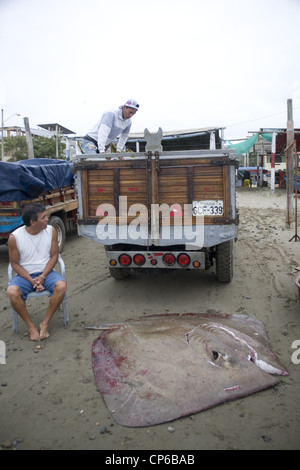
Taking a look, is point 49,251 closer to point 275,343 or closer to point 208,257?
point 208,257

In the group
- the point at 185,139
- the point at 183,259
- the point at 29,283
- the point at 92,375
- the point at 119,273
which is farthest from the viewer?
the point at 185,139

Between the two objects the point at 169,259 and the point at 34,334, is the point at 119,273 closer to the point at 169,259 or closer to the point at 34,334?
the point at 169,259

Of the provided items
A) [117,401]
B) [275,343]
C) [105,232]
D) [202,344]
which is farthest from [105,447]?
[105,232]

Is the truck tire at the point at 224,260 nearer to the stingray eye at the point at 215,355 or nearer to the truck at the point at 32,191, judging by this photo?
the stingray eye at the point at 215,355

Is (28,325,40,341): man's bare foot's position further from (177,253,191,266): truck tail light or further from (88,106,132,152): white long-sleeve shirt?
(88,106,132,152): white long-sleeve shirt

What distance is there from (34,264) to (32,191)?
3105 millimetres

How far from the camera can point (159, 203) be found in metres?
4.58

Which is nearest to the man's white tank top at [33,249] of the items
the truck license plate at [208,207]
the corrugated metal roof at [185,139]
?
the truck license plate at [208,207]

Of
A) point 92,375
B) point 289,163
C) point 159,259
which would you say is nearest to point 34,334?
point 92,375

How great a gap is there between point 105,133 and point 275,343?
3.92 meters

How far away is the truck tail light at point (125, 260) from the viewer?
4754 mm

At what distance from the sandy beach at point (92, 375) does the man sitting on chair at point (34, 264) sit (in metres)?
0.31

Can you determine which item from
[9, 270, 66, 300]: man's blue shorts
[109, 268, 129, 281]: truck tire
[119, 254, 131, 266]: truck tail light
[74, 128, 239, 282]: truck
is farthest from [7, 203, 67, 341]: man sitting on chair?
[109, 268, 129, 281]: truck tire
